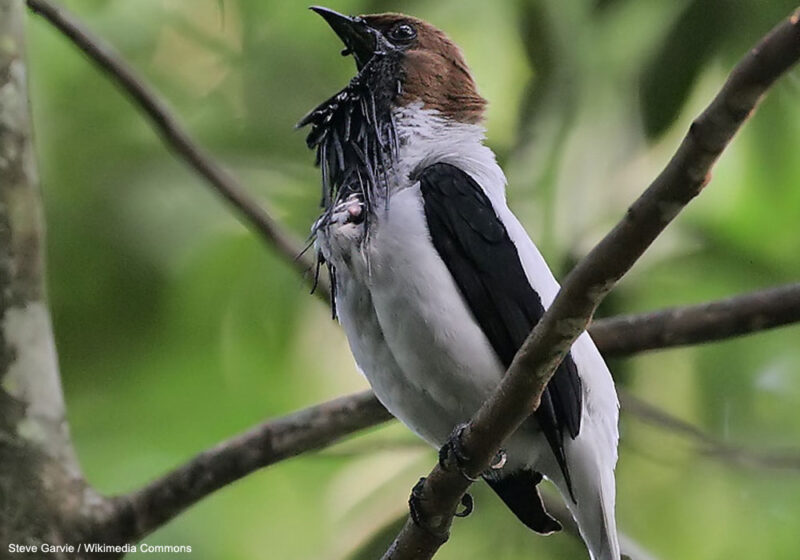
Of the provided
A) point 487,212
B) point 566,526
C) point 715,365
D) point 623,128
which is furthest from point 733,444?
point 487,212

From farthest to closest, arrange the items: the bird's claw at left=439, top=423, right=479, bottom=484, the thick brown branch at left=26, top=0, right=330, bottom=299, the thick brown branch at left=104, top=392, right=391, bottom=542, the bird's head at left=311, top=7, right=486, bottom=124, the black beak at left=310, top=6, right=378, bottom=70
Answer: the thick brown branch at left=26, top=0, right=330, bottom=299
the black beak at left=310, top=6, right=378, bottom=70
the bird's head at left=311, top=7, right=486, bottom=124
the thick brown branch at left=104, top=392, right=391, bottom=542
the bird's claw at left=439, top=423, right=479, bottom=484

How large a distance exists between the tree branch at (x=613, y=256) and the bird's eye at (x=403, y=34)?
1285 millimetres

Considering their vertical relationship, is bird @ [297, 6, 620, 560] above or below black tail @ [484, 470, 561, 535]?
above

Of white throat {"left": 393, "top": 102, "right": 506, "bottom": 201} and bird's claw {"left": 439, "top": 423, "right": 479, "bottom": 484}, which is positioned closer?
bird's claw {"left": 439, "top": 423, "right": 479, "bottom": 484}

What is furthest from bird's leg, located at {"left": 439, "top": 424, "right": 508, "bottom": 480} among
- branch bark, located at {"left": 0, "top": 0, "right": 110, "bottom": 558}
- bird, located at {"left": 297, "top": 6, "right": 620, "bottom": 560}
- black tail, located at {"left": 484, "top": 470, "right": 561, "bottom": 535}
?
branch bark, located at {"left": 0, "top": 0, "right": 110, "bottom": 558}

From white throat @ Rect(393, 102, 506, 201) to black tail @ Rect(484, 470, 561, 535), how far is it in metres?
0.68

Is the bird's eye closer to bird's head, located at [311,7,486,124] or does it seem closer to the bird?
bird's head, located at [311,7,486,124]

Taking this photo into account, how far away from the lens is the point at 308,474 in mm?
4035

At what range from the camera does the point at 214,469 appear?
8.20ft

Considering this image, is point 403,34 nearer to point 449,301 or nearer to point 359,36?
point 359,36

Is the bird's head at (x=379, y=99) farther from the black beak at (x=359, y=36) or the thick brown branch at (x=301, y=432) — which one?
the thick brown branch at (x=301, y=432)

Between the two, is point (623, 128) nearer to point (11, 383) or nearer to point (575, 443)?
point (575, 443)

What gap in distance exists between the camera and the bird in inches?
86.4

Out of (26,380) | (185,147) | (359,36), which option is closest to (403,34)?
(359,36)
